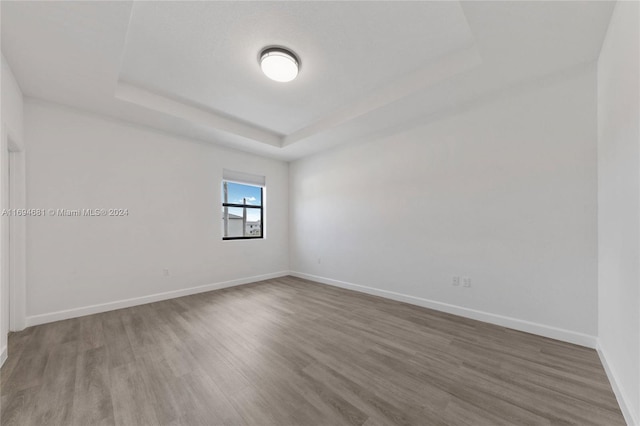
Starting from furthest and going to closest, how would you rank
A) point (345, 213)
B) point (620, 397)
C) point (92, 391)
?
point (345, 213) < point (92, 391) < point (620, 397)

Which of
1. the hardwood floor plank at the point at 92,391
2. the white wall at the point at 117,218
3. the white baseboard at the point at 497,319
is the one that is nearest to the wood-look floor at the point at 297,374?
the hardwood floor plank at the point at 92,391

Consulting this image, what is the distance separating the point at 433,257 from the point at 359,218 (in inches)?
55.5

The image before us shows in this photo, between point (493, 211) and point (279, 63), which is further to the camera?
point (493, 211)

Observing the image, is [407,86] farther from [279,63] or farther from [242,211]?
[242,211]

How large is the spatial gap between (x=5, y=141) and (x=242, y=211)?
10.7 ft

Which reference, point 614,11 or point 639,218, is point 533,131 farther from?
point 639,218

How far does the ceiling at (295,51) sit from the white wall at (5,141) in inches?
6.8

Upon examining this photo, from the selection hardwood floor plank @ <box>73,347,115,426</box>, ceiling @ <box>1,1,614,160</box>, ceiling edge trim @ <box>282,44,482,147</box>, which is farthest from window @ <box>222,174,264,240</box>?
hardwood floor plank @ <box>73,347,115,426</box>

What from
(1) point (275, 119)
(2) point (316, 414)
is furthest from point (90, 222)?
(2) point (316, 414)

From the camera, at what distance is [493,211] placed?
2.93 m

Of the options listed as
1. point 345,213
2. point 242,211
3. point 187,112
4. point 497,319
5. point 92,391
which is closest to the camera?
point 92,391

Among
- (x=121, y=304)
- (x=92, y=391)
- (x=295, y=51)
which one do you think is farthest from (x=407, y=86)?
(x=121, y=304)

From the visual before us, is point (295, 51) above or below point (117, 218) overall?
above

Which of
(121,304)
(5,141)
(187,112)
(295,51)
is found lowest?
(121,304)
